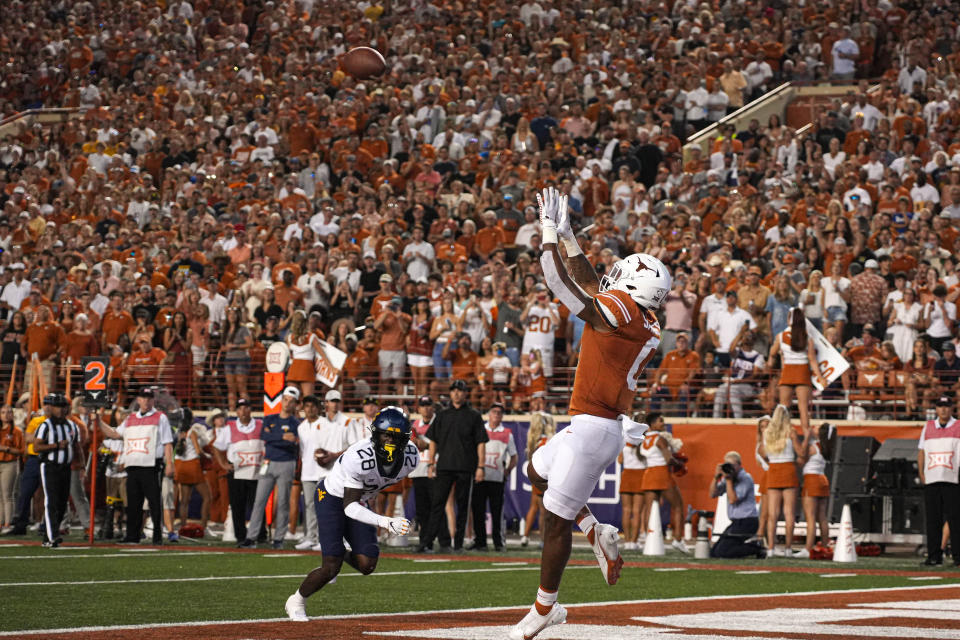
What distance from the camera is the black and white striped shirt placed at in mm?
17609

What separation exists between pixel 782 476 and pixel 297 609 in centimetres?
823

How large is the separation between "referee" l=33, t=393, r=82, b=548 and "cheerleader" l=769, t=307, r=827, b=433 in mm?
8359

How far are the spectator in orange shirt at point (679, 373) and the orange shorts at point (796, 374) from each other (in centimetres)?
154

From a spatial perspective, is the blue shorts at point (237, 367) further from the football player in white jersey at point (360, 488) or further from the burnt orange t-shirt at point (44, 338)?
the football player in white jersey at point (360, 488)

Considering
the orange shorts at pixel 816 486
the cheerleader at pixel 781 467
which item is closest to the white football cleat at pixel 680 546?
the cheerleader at pixel 781 467

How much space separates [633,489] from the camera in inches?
682

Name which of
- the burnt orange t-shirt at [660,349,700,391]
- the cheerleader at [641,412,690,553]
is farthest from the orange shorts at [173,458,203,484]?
the burnt orange t-shirt at [660,349,700,391]

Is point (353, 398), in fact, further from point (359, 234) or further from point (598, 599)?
point (598, 599)

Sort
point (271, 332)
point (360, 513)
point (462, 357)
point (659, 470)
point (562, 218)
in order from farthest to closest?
point (271, 332) < point (462, 357) < point (659, 470) < point (360, 513) < point (562, 218)

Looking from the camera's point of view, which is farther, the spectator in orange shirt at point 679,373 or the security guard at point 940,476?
the spectator in orange shirt at point 679,373

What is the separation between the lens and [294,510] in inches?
747

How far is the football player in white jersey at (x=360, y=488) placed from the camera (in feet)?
31.0

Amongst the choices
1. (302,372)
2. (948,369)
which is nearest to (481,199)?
(302,372)

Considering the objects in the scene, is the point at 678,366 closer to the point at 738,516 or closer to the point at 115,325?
the point at 738,516
